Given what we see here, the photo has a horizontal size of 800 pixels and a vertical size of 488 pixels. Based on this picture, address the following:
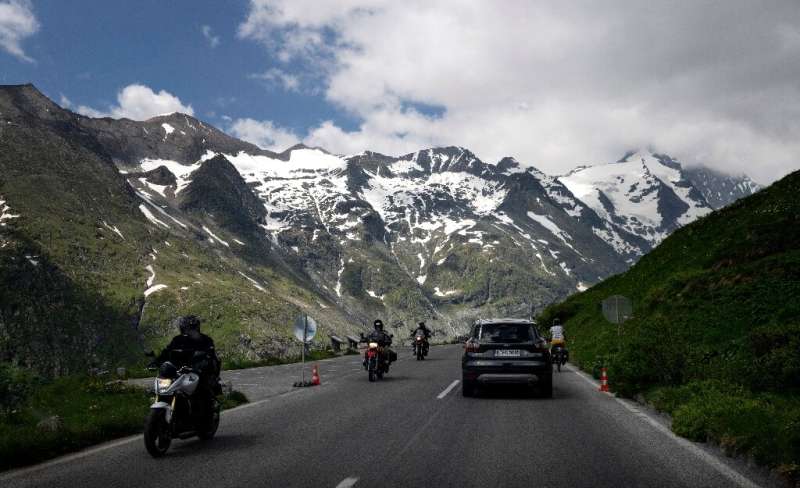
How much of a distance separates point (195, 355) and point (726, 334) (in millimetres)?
16448

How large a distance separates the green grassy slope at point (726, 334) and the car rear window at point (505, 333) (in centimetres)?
250

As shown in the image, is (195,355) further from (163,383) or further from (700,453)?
(700,453)

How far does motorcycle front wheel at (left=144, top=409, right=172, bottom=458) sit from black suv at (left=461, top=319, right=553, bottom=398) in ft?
28.4

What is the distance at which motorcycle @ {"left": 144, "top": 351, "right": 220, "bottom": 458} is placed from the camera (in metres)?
9.36

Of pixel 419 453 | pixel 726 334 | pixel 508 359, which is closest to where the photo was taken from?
pixel 419 453

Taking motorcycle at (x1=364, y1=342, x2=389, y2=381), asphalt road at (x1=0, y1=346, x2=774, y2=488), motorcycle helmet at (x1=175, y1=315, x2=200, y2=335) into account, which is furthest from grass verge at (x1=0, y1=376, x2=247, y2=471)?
motorcycle at (x1=364, y1=342, x2=389, y2=381)

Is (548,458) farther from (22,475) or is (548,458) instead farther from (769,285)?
(769,285)

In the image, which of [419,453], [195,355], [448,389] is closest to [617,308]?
[448,389]

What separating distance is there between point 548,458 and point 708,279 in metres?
22.1

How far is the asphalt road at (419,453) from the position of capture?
7.82 meters

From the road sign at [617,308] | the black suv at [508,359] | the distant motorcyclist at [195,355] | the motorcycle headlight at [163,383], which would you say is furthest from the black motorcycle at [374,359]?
the motorcycle headlight at [163,383]

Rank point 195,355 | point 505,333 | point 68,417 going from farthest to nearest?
1. point 505,333
2. point 68,417
3. point 195,355

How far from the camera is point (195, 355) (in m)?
10.2

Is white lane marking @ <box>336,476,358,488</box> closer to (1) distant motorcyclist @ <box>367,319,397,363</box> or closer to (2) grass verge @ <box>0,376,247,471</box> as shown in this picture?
(2) grass verge @ <box>0,376,247,471</box>
